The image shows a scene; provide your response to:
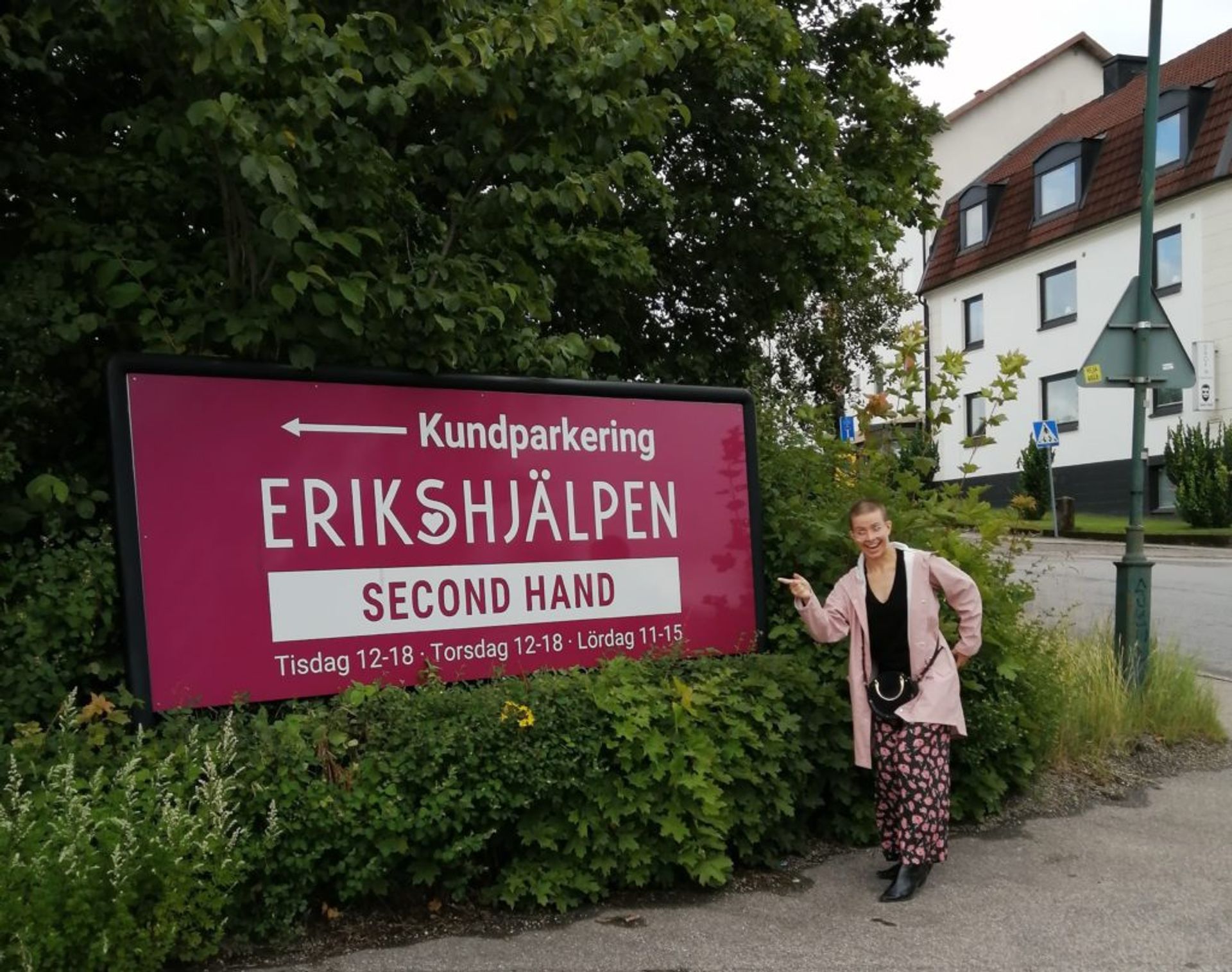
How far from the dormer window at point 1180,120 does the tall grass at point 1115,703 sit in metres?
25.0

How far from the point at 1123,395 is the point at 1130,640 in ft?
82.5

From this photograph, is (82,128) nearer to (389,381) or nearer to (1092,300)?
(389,381)

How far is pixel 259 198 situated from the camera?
4520mm

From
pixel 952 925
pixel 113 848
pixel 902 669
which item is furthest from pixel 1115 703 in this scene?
pixel 113 848

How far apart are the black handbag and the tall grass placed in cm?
195

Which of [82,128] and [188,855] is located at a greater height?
[82,128]

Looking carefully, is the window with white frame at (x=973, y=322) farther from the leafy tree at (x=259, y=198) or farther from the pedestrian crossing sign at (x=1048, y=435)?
the leafy tree at (x=259, y=198)

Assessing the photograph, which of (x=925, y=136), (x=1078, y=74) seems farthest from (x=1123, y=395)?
(x=925, y=136)

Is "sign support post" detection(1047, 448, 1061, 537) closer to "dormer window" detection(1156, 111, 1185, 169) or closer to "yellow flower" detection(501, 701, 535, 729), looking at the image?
"dormer window" detection(1156, 111, 1185, 169)

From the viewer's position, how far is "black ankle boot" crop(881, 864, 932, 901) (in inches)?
195

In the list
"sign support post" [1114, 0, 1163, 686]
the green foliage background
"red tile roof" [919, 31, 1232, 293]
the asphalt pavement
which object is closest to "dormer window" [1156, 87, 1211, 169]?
"red tile roof" [919, 31, 1232, 293]

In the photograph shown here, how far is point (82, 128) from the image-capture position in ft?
17.5

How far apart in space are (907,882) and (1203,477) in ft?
80.7

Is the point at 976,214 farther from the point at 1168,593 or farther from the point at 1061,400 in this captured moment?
the point at 1168,593
